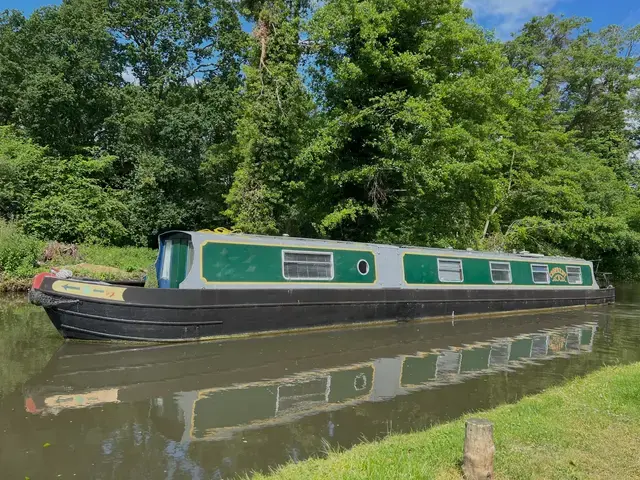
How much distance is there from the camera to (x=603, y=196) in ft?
86.7

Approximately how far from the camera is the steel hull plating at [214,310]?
9297 mm

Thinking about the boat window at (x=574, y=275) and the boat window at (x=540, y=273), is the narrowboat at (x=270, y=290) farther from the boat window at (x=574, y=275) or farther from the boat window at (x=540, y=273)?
the boat window at (x=574, y=275)

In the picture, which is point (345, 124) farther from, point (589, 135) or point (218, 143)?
point (589, 135)

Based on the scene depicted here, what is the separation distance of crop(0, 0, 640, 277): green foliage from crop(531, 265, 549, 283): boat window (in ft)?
10.3

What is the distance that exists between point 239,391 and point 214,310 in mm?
3269

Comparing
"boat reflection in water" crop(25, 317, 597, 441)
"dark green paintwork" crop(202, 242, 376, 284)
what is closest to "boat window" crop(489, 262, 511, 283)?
"boat reflection in water" crop(25, 317, 597, 441)

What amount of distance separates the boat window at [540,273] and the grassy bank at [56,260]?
1320cm

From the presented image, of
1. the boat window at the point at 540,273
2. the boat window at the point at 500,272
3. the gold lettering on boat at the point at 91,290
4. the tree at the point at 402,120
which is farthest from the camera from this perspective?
the boat window at the point at 540,273

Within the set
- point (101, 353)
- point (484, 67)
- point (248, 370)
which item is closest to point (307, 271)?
point (248, 370)

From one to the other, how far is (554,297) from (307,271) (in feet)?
36.1

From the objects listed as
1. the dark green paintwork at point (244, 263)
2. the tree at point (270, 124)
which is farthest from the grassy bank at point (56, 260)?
the dark green paintwork at point (244, 263)

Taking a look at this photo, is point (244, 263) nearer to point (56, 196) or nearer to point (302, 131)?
point (302, 131)

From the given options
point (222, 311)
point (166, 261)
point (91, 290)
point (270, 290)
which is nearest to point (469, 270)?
point (270, 290)

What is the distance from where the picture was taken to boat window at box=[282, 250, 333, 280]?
37.8 feet
